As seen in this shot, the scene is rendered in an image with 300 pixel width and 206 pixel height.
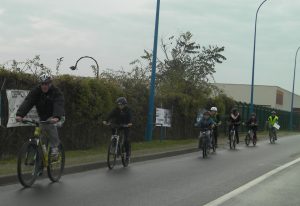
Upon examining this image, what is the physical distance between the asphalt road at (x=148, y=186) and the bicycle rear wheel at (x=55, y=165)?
0.52 feet

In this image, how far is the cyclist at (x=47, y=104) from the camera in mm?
10320

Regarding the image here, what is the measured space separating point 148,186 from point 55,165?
183cm

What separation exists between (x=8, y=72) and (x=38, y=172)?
5029 mm

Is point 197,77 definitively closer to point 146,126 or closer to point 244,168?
point 146,126

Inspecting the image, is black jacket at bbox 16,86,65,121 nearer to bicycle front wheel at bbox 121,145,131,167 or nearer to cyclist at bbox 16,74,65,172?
cyclist at bbox 16,74,65,172

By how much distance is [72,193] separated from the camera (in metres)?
9.73

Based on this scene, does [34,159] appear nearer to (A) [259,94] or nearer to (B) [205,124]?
(B) [205,124]

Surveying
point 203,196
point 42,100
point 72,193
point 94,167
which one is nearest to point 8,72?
point 94,167

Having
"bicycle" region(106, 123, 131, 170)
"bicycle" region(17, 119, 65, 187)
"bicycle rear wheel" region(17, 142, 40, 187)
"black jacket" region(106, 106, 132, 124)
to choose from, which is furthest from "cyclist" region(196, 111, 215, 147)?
"bicycle rear wheel" region(17, 142, 40, 187)

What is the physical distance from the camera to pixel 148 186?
10.9 metres

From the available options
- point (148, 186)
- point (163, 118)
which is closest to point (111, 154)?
point (148, 186)

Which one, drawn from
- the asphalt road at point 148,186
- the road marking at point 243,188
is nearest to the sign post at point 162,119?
the asphalt road at point 148,186

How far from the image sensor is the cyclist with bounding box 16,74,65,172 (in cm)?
1032

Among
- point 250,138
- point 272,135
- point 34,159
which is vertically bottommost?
point 34,159
